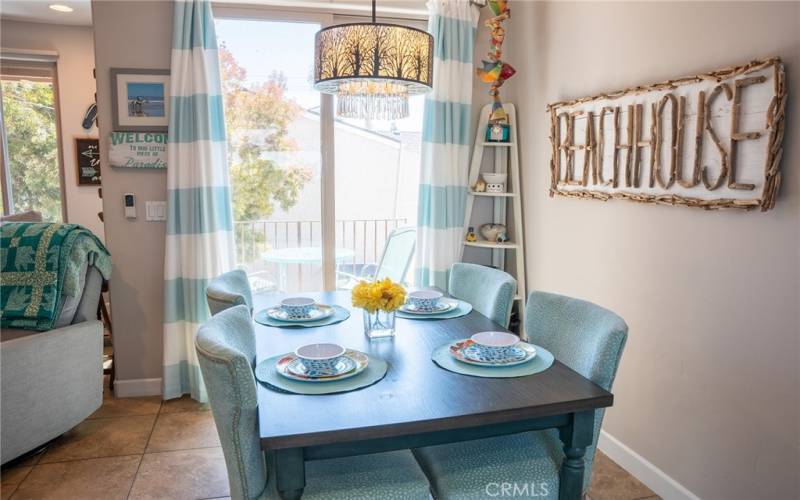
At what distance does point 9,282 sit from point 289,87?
1.87 metres

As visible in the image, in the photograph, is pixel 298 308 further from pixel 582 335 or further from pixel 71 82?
pixel 71 82

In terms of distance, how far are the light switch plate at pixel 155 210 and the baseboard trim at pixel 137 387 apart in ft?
3.32

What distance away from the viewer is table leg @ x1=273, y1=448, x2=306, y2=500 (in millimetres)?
1325

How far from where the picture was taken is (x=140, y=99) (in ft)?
10.4

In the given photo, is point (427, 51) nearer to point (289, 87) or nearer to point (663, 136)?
point (663, 136)

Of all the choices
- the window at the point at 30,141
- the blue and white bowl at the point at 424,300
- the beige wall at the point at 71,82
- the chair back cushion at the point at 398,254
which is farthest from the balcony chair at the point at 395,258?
the window at the point at 30,141

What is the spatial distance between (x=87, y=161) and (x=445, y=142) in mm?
3281

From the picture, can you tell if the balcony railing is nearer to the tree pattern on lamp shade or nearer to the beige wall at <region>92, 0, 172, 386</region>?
the beige wall at <region>92, 0, 172, 386</region>

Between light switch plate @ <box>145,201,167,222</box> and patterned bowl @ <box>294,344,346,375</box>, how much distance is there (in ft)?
6.58

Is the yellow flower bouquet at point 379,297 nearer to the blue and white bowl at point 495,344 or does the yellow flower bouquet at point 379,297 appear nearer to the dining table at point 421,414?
the dining table at point 421,414

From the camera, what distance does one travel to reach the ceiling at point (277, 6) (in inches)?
130

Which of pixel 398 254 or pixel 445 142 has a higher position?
pixel 445 142

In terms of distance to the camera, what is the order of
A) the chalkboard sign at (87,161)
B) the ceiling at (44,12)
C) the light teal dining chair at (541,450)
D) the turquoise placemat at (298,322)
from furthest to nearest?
the chalkboard sign at (87,161) < the ceiling at (44,12) < the turquoise placemat at (298,322) < the light teal dining chair at (541,450)

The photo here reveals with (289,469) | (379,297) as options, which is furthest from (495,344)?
(289,469)
